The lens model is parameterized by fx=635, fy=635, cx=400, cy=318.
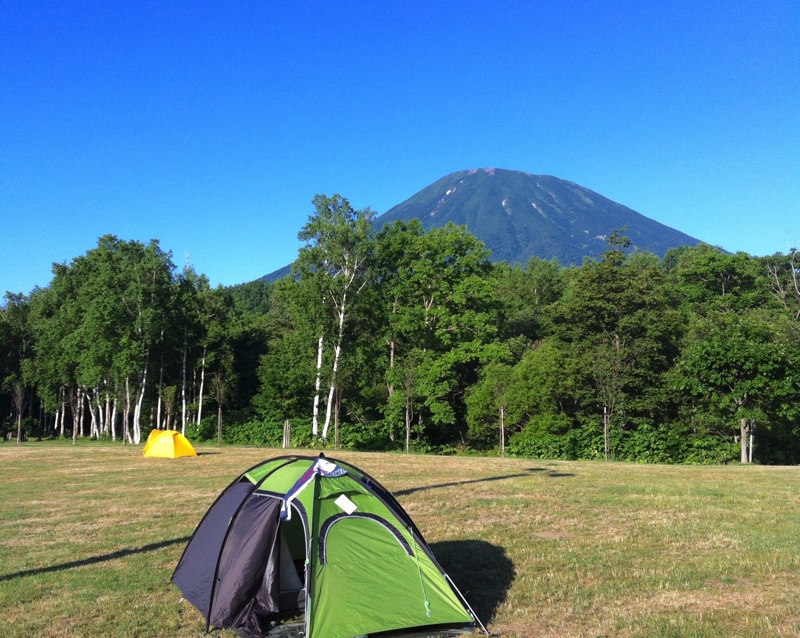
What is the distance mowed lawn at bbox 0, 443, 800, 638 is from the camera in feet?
23.1

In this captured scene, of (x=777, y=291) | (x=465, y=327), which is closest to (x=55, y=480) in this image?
(x=465, y=327)

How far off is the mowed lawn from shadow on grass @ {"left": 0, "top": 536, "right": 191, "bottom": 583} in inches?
1.1

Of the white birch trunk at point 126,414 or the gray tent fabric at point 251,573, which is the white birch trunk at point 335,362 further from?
the gray tent fabric at point 251,573

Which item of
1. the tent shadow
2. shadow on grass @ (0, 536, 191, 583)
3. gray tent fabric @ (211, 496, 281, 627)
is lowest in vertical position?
shadow on grass @ (0, 536, 191, 583)

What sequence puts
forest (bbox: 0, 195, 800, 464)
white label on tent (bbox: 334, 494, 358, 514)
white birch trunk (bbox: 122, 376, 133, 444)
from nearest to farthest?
white label on tent (bbox: 334, 494, 358, 514)
forest (bbox: 0, 195, 800, 464)
white birch trunk (bbox: 122, 376, 133, 444)

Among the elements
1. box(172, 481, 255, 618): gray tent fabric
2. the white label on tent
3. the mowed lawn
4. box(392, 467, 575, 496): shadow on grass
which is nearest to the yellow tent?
the mowed lawn

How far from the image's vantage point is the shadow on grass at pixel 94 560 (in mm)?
9094

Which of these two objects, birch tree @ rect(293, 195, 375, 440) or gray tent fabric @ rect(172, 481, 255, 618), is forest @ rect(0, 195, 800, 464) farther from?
gray tent fabric @ rect(172, 481, 255, 618)

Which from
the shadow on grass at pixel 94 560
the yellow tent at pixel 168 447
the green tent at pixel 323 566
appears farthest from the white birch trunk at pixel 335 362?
the green tent at pixel 323 566

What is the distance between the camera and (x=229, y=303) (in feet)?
167

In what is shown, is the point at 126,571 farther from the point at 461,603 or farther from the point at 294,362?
the point at 294,362

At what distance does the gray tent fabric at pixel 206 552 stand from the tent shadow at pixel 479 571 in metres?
3.06

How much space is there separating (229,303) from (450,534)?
42.6 m

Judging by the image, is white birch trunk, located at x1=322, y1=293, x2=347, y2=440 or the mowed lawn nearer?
the mowed lawn
